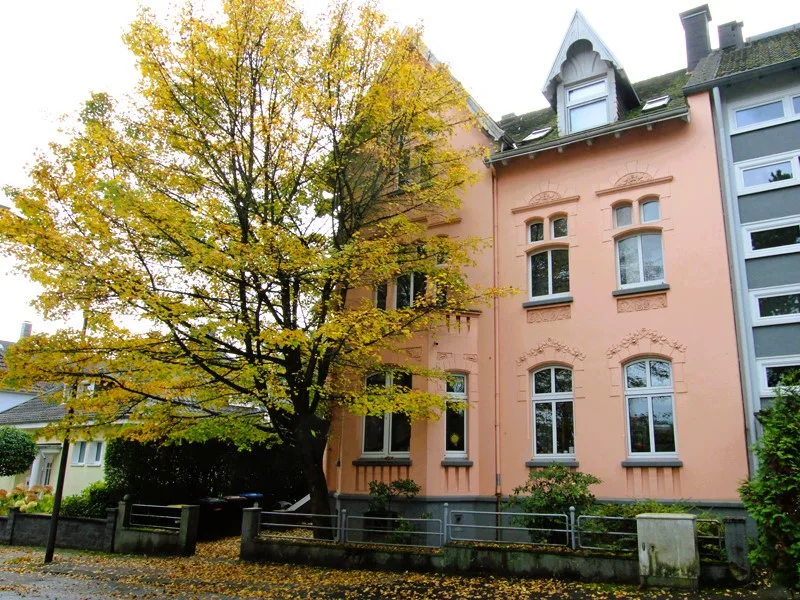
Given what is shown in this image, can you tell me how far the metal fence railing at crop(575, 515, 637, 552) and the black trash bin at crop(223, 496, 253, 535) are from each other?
11.0 m

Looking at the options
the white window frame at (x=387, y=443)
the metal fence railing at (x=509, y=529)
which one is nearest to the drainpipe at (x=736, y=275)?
the metal fence railing at (x=509, y=529)

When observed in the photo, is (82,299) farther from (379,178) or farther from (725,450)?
(725,450)

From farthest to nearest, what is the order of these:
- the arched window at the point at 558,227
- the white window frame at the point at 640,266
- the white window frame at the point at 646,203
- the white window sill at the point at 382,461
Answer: the arched window at the point at 558,227 → the white window sill at the point at 382,461 → the white window frame at the point at 646,203 → the white window frame at the point at 640,266

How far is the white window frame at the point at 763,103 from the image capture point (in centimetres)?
1322

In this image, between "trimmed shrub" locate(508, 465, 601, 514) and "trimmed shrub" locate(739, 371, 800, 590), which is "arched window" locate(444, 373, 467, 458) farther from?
"trimmed shrub" locate(739, 371, 800, 590)

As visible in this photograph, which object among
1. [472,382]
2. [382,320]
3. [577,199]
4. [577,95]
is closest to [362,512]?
[472,382]

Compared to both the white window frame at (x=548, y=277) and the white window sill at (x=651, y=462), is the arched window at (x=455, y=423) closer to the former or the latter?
the white window frame at (x=548, y=277)

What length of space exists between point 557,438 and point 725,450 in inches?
134

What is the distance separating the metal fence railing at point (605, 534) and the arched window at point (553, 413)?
270cm

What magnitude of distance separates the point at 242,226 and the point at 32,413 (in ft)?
79.9

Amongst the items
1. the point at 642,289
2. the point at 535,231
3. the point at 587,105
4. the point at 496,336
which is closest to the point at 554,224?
the point at 535,231

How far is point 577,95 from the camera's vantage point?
16.5 metres

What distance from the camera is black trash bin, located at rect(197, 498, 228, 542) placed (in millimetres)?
17438

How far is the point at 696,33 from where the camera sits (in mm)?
17594
